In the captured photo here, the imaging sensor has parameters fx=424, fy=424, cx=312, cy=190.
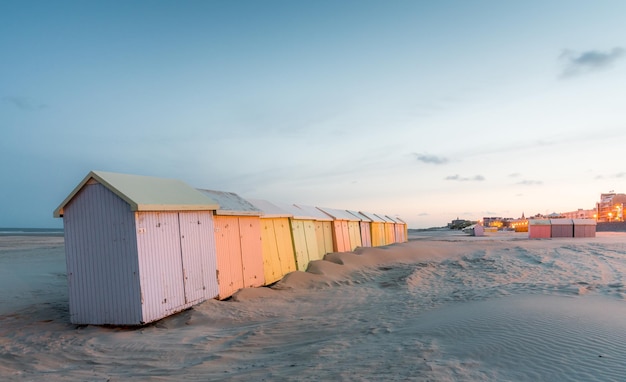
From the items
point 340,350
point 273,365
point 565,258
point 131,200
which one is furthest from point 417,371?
point 565,258

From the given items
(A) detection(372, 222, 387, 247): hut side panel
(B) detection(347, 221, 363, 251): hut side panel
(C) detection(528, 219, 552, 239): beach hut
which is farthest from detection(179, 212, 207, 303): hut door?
(C) detection(528, 219, 552, 239): beach hut

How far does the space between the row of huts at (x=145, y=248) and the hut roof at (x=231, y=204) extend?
0.06 metres

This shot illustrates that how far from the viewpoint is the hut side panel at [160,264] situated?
8781 mm

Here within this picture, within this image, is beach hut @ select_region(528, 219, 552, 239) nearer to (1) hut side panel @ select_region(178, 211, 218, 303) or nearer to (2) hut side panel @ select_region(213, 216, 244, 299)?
(2) hut side panel @ select_region(213, 216, 244, 299)

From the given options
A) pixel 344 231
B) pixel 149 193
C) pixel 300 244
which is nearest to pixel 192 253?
pixel 149 193

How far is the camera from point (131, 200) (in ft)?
28.5

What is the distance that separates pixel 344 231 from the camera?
23094 millimetres

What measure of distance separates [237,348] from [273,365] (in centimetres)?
138

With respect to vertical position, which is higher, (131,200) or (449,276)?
(131,200)

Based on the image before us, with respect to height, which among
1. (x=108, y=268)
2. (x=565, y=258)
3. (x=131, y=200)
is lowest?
(x=565, y=258)

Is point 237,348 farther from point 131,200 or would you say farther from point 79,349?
point 131,200

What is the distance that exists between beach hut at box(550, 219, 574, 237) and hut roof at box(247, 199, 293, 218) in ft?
104

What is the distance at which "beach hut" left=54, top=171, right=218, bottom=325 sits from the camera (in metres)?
8.73

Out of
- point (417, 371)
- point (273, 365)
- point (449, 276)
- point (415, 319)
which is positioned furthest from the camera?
point (449, 276)
